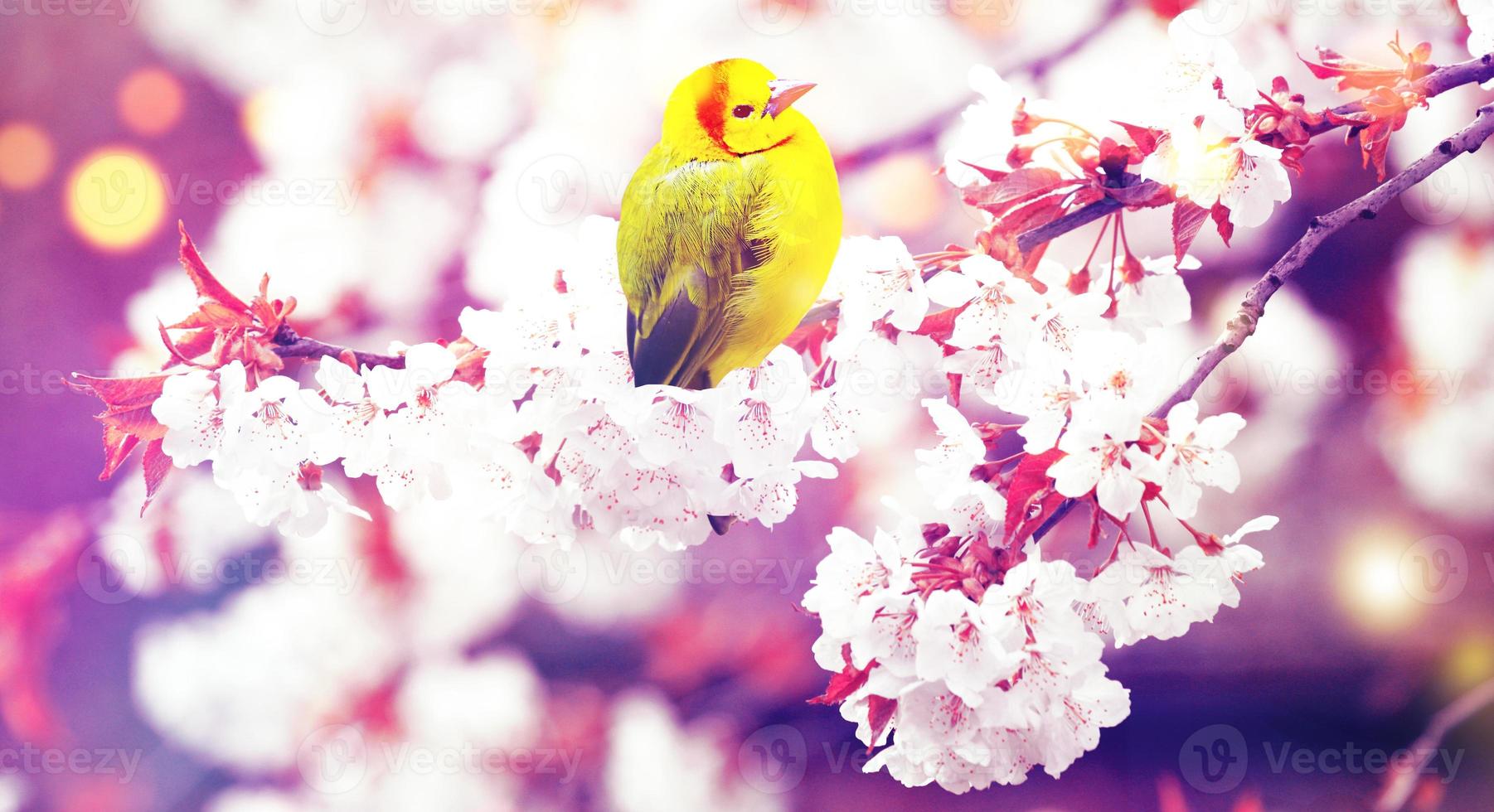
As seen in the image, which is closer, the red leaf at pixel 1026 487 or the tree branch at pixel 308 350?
the red leaf at pixel 1026 487

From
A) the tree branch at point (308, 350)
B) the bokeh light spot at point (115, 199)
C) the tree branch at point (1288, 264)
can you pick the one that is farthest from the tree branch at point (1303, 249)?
the bokeh light spot at point (115, 199)

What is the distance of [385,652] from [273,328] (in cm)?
52

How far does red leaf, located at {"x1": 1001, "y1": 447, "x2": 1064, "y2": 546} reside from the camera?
2.40 feet

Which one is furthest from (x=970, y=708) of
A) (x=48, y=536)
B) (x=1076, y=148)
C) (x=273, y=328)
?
(x=48, y=536)

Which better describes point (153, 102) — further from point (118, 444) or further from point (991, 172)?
point (991, 172)

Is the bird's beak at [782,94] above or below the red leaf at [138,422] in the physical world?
above

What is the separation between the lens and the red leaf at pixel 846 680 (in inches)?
29.8

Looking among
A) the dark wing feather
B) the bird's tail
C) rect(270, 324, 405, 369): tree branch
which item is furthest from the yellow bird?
rect(270, 324, 405, 369): tree branch

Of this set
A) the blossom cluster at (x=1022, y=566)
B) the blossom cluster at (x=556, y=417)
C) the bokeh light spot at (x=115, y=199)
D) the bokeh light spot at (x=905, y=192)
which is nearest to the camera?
the blossom cluster at (x=1022, y=566)

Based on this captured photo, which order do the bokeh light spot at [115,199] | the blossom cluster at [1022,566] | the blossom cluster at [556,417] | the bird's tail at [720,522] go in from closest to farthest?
1. the blossom cluster at [1022,566]
2. the blossom cluster at [556,417]
3. the bird's tail at [720,522]
4. the bokeh light spot at [115,199]

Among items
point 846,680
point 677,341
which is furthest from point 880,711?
point 677,341

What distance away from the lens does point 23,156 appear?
4.16 ft

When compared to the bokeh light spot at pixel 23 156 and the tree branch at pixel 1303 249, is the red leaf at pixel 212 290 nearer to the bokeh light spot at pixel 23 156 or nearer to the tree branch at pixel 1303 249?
the bokeh light spot at pixel 23 156

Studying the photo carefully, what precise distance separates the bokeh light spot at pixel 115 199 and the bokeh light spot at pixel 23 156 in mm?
47
